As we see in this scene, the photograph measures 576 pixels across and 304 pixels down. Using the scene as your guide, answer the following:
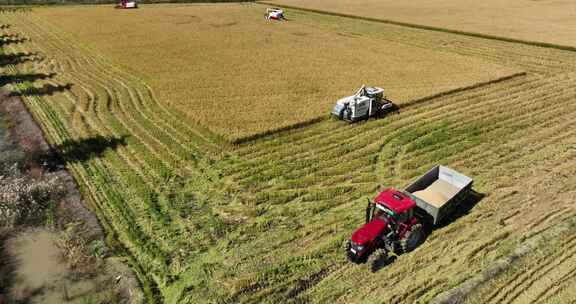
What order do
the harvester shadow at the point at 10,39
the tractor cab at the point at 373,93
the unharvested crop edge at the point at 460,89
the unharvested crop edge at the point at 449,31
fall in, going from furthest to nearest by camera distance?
1. the harvester shadow at the point at 10,39
2. the unharvested crop edge at the point at 449,31
3. the unharvested crop edge at the point at 460,89
4. the tractor cab at the point at 373,93

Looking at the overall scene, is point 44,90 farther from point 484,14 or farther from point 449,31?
point 484,14

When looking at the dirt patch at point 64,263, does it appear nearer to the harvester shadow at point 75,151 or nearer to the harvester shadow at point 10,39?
the harvester shadow at point 75,151

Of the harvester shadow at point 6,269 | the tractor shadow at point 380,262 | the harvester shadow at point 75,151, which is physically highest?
the harvester shadow at point 75,151

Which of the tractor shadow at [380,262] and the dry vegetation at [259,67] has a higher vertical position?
the dry vegetation at [259,67]

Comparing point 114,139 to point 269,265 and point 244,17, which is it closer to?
point 269,265

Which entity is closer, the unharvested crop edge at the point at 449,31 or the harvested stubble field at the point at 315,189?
the harvested stubble field at the point at 315,189

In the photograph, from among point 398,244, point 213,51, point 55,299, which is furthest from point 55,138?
point 213,51

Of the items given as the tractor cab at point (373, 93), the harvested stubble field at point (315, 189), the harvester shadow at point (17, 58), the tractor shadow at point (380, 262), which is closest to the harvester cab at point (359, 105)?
the tractor cab at point (373, 93)
